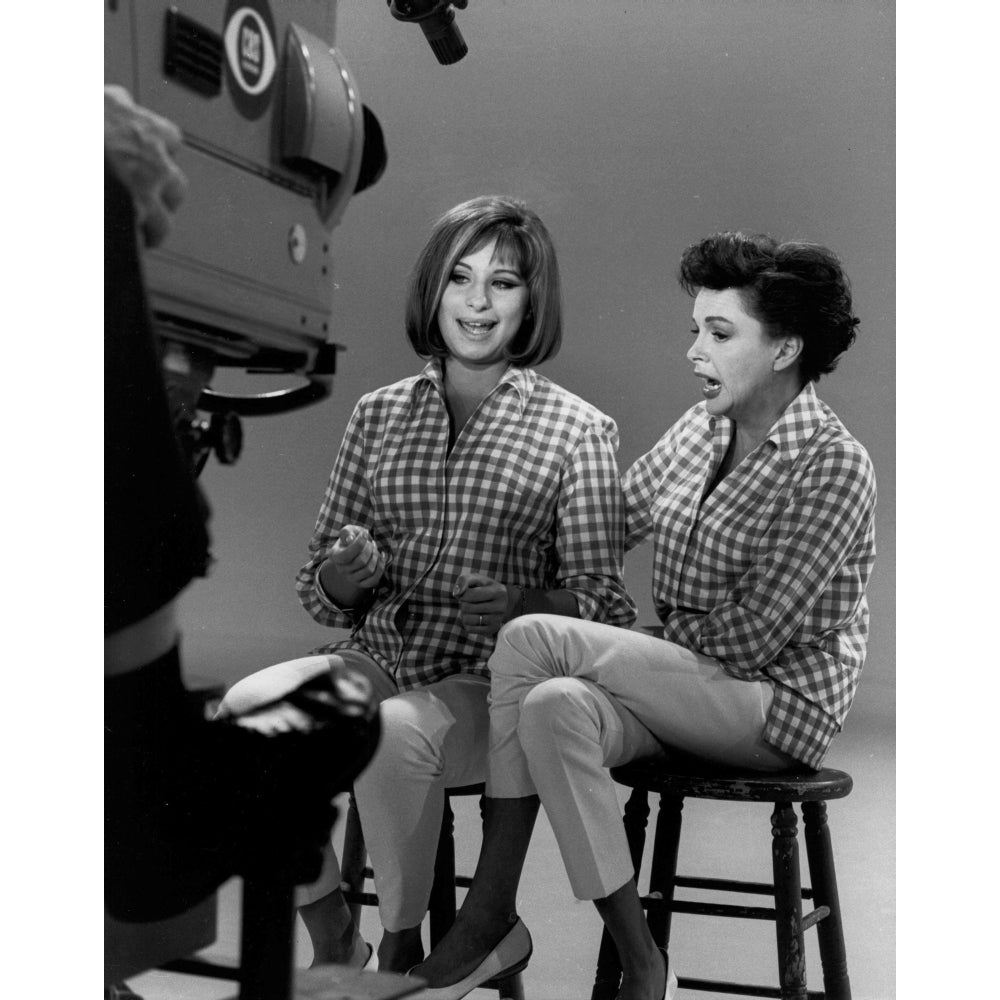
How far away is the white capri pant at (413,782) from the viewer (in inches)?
79.3

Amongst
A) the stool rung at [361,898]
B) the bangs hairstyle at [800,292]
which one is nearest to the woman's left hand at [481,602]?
the stool rung at [361,898]

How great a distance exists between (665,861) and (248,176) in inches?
50.4

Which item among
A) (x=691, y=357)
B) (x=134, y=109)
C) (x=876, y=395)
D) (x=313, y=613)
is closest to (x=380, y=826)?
(x=313, y=613)

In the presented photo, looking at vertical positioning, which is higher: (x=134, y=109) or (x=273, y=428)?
(x=134, y=109)

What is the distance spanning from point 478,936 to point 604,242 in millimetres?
1104

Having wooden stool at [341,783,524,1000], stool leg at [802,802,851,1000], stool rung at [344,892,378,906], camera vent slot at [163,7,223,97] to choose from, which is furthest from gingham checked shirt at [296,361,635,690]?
camera vent slot at [163,7,223,97]

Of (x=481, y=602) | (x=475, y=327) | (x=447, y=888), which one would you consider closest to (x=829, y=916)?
(x=447, y=888)

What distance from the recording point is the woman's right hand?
2084 mm

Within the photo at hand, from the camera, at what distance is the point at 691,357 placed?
2023 mm

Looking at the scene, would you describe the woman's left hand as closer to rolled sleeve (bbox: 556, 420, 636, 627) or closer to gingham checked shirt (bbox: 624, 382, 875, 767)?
rolled sleeve (bbox: 556, 420, 636, 627)

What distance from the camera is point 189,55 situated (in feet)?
6.72

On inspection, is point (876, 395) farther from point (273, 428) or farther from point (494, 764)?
point (273, 428)
